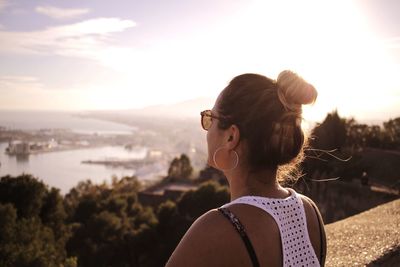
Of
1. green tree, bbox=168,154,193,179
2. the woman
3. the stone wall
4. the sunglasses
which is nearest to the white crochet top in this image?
the woman

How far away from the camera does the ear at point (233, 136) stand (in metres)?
1.50

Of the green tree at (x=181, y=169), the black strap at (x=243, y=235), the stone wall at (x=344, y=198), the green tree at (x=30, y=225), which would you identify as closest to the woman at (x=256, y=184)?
the black strap at (x=243, y=235)

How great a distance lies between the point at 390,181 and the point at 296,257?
50.6 ft

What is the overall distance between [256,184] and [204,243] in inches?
14.3

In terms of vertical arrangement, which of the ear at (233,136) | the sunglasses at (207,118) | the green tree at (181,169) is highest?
the sunglasses at (207,118)

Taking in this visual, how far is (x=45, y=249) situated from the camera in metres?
11.8

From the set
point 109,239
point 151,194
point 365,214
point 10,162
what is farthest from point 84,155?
point 365,214

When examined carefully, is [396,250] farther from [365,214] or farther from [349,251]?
[365,214]

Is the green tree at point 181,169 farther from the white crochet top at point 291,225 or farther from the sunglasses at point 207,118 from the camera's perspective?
the white crochet top at point 291,225

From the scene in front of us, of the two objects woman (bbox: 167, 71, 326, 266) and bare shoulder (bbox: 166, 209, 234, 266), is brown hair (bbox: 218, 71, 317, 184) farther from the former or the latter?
bare shoulder (bbox: 166, 209, 234, 266)

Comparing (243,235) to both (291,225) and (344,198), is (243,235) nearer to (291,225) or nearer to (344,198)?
(291,225)

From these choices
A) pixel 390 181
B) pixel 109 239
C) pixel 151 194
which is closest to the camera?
pixel 390 181

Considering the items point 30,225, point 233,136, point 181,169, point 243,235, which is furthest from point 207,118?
point 181,169

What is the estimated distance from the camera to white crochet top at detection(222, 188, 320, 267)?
143 cm
